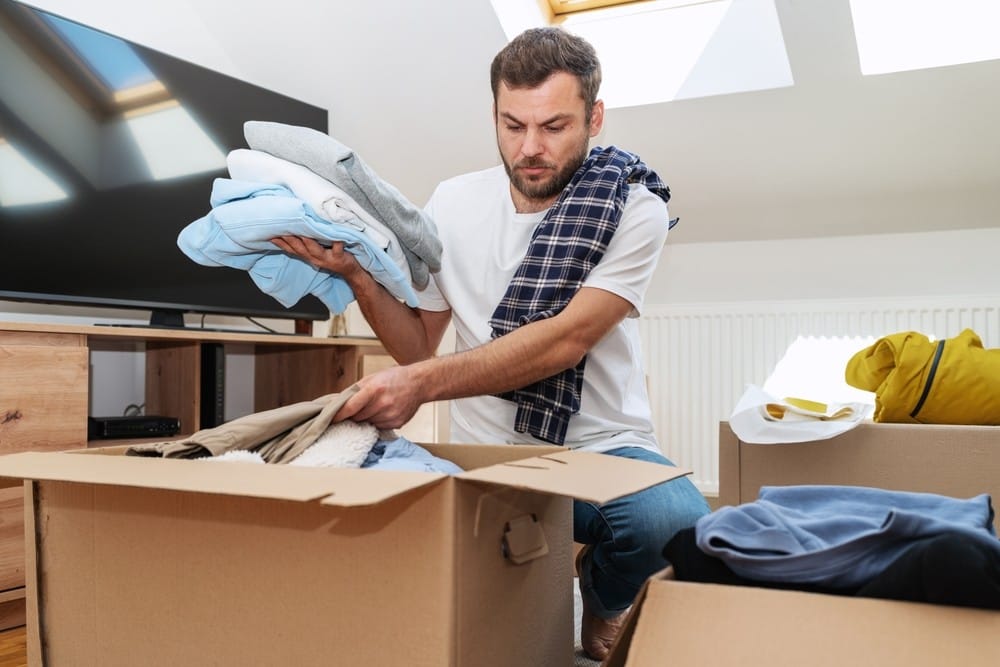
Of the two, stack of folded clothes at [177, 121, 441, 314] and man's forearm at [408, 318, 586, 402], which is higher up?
stack of folded clothes at [177, 121, 441, 314]

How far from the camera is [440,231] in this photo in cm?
157

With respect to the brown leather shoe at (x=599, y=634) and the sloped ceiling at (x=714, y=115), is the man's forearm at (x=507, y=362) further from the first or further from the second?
the sloped ceiling at (x=714, y=115)

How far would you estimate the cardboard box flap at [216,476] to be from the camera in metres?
0.58

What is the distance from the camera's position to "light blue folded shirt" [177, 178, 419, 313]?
1074 millimetres

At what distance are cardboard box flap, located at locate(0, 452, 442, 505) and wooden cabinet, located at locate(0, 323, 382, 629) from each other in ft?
4.14

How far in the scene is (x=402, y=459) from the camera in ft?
3.07

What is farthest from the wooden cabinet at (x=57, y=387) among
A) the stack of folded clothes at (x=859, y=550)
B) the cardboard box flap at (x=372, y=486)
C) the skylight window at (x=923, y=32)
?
the skylight window at (x=923, y=32)

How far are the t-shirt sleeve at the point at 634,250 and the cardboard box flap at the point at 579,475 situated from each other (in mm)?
532

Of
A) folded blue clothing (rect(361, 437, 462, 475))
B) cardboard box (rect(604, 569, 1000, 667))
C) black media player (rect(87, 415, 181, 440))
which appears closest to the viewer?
cardboard box (rect(604, 569, 1000, 667))

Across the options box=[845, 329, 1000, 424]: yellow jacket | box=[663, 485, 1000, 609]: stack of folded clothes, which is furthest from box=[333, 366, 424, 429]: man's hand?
box=[845, 329, 1000, 424]: yellow jacket

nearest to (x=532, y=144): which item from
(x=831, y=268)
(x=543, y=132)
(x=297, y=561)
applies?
(x=543, y=132)

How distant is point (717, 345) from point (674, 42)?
3.33 ft

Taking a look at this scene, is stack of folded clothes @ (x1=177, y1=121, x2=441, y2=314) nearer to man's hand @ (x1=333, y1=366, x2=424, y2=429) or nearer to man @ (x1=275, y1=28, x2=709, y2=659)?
man @ (x1=275, y1=28, x2=709, y2=659)

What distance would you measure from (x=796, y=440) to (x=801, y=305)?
48.9 inches
